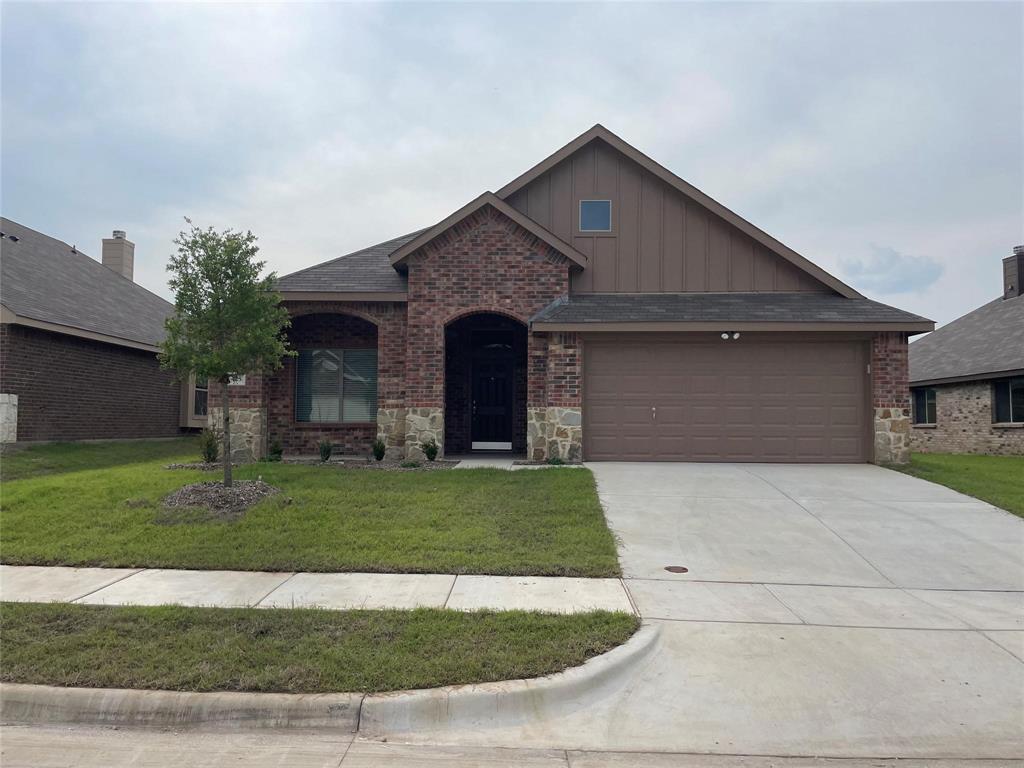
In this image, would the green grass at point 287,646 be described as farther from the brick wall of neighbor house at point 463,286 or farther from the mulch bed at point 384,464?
the brick wall of neighbor house at point 463,286

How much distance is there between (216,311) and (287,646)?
20.0ft

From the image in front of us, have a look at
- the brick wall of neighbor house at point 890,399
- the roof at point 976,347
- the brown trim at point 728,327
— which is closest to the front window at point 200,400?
the brown trim at point 728,327

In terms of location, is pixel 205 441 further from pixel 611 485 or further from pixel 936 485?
pixel 936 485

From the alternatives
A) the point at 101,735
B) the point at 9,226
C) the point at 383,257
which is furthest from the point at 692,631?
the point at 9,226

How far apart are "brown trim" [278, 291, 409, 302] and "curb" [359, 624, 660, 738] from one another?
34.1 feet

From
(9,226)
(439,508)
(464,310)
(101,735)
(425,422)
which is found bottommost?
(101,735)

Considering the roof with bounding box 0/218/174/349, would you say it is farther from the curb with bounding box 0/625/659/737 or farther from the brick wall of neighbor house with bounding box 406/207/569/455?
the curb with bounding box 0/625/659/737

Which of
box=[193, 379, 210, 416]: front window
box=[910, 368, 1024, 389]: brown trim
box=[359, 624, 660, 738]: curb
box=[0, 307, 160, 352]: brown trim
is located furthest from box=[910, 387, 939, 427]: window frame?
box=[193, 379, 210, 416]: front window

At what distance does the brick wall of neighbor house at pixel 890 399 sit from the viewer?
502 inches

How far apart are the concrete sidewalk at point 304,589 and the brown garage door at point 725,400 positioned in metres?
6.98

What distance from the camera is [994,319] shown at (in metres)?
23.1

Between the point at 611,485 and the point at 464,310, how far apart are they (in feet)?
16.1

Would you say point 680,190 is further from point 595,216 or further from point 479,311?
point 479,311

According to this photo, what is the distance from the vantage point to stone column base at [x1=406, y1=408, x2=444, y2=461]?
13.5m
